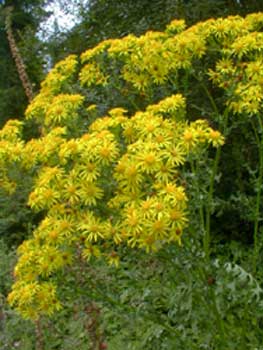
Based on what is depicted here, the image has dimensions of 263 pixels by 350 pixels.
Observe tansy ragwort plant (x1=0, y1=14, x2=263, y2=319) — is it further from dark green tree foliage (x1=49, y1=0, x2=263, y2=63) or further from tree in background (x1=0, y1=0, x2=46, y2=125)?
tree in background (x1=0, y1=0, x2=46, y2=125)

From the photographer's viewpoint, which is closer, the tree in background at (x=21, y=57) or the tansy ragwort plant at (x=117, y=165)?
the tansy ragwort plant at (x=117, y=165)

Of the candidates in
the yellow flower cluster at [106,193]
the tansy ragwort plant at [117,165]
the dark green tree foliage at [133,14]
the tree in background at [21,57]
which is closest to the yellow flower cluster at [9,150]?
the tansy ragwort plant at [117,165]

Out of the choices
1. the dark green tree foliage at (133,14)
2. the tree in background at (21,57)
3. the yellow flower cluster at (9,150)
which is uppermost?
the yellow flower cluster at (9,150)

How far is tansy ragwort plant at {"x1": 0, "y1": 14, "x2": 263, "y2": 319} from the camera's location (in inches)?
88.6

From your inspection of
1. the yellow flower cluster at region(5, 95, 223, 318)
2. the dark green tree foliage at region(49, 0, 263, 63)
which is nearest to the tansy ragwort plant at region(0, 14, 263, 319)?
the yellow flower cluster at region(5, 95, 223, 318)

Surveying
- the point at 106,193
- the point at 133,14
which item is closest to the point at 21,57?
the point at 133,14

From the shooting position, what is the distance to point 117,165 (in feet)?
7.55

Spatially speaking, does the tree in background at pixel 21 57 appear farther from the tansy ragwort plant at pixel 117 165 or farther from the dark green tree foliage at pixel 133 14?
the tansy ragwort plant at pixel 117 165

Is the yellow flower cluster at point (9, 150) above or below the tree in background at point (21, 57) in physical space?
above

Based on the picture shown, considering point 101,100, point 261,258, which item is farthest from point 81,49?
point 261,258

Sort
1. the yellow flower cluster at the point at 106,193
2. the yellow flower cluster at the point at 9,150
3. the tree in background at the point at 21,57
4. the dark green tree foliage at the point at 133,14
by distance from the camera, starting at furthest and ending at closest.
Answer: the tree in background at the point at 21,57
the dark green tree foliage at the point at 133,14
the yellow flower cluster at the point at 9,150
the yellow flower cluster at the point at 106,193

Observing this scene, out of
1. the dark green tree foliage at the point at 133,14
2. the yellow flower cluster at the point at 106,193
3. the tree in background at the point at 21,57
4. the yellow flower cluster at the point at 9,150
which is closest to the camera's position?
the yellow flower cluster at the point at 106,193

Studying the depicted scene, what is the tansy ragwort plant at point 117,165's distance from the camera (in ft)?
7.38

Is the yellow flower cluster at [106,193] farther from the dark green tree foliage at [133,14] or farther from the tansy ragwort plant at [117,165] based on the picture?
the dark green tree foliage at [133,14]
